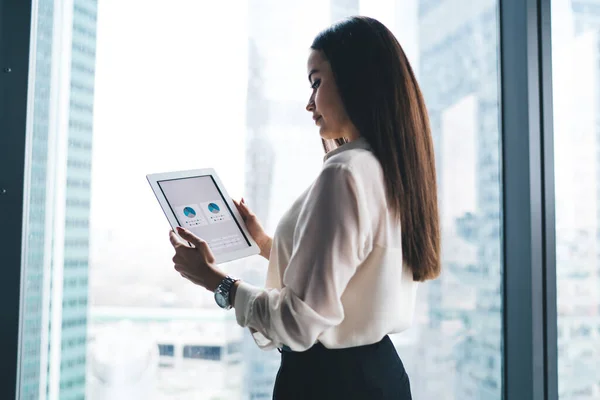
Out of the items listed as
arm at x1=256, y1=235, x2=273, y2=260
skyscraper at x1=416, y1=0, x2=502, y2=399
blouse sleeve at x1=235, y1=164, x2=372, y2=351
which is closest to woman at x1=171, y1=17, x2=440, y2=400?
blouse sleeve at x1=235, y1=164, x2=372, y2=351

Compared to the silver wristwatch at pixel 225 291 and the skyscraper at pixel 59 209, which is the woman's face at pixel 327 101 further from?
the skyscraper at pixel 59 209

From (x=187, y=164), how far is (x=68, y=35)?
44 cm

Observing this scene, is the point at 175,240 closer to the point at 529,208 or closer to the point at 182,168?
the point at 182,168

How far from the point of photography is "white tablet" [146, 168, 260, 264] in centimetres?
106

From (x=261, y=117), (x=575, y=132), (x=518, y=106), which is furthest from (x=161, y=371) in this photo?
(x=575, y=132)

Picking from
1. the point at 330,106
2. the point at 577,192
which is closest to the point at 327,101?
the point at 330,106

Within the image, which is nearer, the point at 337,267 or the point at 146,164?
the point at 337,267

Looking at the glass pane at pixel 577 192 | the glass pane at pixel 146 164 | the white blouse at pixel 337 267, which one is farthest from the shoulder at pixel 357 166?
the glass pane at pixel 577 192

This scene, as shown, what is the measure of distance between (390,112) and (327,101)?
116mm

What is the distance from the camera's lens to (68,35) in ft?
4.47

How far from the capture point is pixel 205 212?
1111 millimetres

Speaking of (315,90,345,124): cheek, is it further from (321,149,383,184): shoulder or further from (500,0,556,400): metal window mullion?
(500,0,556,400): metal window mullion

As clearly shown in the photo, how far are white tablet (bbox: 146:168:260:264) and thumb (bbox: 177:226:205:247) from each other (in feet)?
0.11

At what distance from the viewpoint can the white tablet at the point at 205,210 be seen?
1.06 metres
